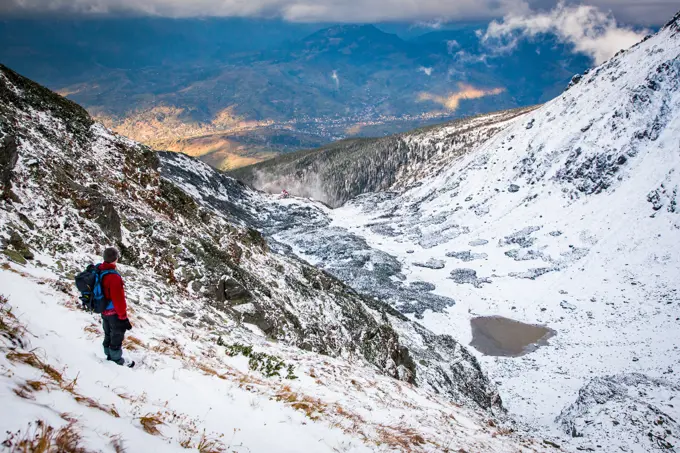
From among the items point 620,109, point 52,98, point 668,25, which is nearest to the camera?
point 52,98

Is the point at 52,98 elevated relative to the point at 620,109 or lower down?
lower down

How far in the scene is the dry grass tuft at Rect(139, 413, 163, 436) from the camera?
4234 mm

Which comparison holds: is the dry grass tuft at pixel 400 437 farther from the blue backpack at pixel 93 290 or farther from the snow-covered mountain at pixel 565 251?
the snow-covered mountain at pixel 565 251

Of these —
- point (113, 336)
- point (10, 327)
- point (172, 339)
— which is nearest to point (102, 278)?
point (113, 336)

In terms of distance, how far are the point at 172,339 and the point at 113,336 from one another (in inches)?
110

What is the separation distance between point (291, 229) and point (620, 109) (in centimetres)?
5674

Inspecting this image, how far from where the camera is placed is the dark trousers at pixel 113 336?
611cm

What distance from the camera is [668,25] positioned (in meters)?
65.8

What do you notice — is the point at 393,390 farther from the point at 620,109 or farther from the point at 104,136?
the point at 620,109

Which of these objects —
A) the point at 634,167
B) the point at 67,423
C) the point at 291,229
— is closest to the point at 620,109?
the point at 634,167

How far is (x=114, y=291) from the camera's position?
6.14 m

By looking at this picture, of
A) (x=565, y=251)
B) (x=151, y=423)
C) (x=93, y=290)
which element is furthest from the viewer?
(x=565, y=251)

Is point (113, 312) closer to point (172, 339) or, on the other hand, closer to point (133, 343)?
point (133, 343)

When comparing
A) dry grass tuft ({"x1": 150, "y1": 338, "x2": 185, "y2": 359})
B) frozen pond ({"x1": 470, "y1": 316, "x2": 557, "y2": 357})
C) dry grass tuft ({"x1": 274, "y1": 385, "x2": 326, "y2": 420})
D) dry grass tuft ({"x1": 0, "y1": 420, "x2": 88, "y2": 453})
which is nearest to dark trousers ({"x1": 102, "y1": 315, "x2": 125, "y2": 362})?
dry grass tuft ({"x1": 150, "y1": 338, "x2": 185, "y2": 359})
